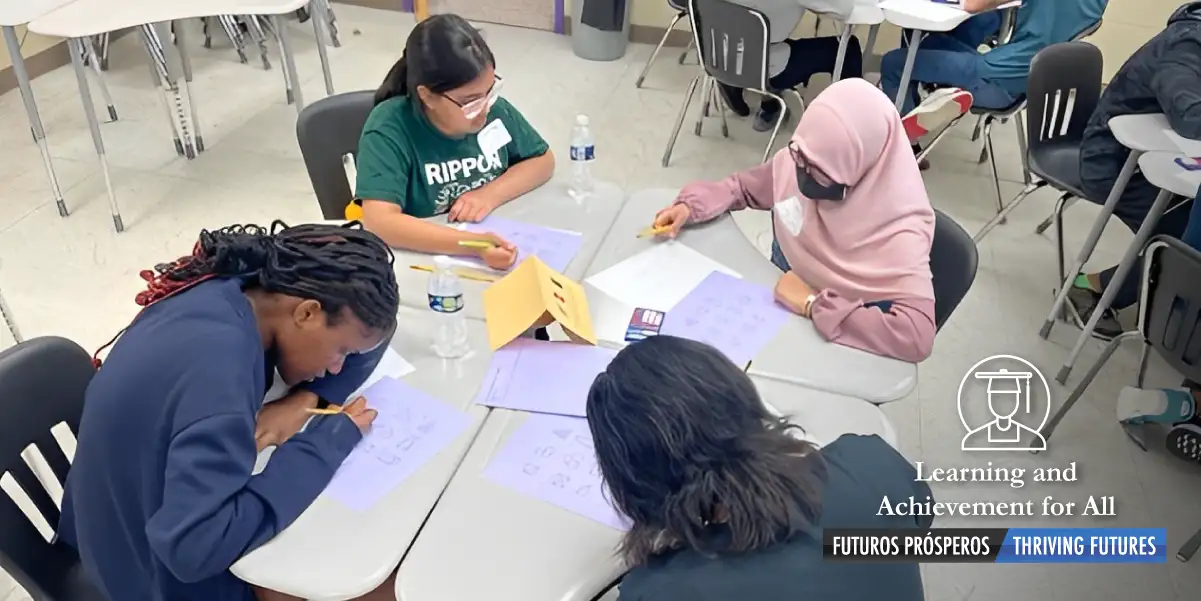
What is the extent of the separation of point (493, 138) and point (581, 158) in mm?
222


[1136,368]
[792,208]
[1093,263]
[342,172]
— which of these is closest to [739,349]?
[792,208]

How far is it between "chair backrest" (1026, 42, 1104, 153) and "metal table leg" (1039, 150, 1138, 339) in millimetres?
390

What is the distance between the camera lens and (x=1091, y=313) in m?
2.95

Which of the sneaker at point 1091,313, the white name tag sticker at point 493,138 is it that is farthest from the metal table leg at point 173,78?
the sneaker at point 1091,313

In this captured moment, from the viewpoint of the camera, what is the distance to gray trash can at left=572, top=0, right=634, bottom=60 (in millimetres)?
4609

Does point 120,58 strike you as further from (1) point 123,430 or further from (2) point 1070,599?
(2) point 1070,599

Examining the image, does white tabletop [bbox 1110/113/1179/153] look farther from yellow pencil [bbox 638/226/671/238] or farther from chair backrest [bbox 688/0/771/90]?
yellow pencil [bbox 638/226/671/238]

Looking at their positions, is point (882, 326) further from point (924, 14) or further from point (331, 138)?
point (924, 14)

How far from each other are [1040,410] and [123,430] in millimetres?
2438

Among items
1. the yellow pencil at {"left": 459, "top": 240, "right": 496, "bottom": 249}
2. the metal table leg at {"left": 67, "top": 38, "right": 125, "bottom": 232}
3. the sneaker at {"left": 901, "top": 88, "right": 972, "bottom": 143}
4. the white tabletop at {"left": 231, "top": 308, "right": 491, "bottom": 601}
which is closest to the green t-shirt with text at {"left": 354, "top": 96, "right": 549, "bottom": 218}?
the yellow pencil at {"left": 459, "top": 240, "right": 496, "bottom": 249}

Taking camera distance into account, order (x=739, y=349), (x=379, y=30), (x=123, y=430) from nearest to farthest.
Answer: (x=123, y=430) → (x=739, y=349) → (x=379, y=30)

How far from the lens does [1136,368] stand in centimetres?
280

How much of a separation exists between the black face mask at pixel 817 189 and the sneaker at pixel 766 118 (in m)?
2.37

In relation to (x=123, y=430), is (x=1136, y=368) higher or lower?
lower
